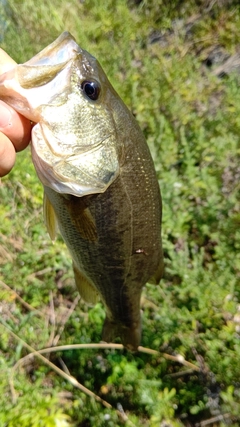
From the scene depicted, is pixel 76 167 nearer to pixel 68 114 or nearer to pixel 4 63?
pixel 68 114

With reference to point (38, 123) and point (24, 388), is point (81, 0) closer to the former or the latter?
point (38, 123)

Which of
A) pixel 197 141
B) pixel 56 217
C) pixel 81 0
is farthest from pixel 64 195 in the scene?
pixel 81 0

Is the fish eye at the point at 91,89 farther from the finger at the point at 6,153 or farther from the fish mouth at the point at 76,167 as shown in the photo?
the finger at the point at 6,153

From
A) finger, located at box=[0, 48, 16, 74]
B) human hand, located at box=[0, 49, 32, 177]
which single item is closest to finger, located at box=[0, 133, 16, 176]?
human hand, located at box=[0, 49, 32, 177]

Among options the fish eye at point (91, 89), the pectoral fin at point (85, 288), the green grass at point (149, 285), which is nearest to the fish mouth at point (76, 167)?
the fish eye at point (91, 89)

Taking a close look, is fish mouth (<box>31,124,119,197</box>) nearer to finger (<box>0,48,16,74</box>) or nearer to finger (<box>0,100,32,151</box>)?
finger (<box>0,100,32,151</box>)
